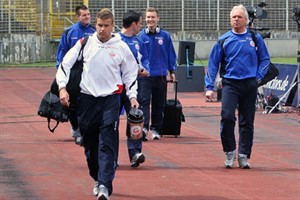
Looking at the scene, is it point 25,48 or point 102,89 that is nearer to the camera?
point 102,89

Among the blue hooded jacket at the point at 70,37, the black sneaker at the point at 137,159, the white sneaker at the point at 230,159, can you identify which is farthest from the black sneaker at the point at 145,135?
the white sneaker at the point at 230,159

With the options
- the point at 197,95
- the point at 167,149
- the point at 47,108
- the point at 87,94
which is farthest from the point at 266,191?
the point at 197,95

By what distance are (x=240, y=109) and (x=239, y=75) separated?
458mm

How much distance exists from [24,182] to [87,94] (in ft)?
5.53

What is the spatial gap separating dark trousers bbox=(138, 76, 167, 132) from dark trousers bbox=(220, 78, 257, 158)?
Result: 2536 mm

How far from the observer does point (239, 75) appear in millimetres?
12031

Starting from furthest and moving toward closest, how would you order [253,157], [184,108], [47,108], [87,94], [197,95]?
[197,95]
[184,108]
[47,108]
[253,157]
[87,94]

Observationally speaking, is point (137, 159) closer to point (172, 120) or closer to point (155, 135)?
point (155, 135)

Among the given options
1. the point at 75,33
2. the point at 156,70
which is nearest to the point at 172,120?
the point at 156,70

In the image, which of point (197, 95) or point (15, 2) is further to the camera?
point (15, 2)

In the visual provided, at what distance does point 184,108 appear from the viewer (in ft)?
70.7

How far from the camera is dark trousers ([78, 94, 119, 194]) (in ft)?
31.2

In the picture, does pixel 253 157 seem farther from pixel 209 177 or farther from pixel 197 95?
pixel 197 95

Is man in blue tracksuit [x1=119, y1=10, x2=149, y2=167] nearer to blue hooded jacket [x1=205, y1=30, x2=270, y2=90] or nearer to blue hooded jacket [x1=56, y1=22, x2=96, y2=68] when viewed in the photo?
blue hooded jacket [x1=205, y1=30, x2=270, y2=90]
